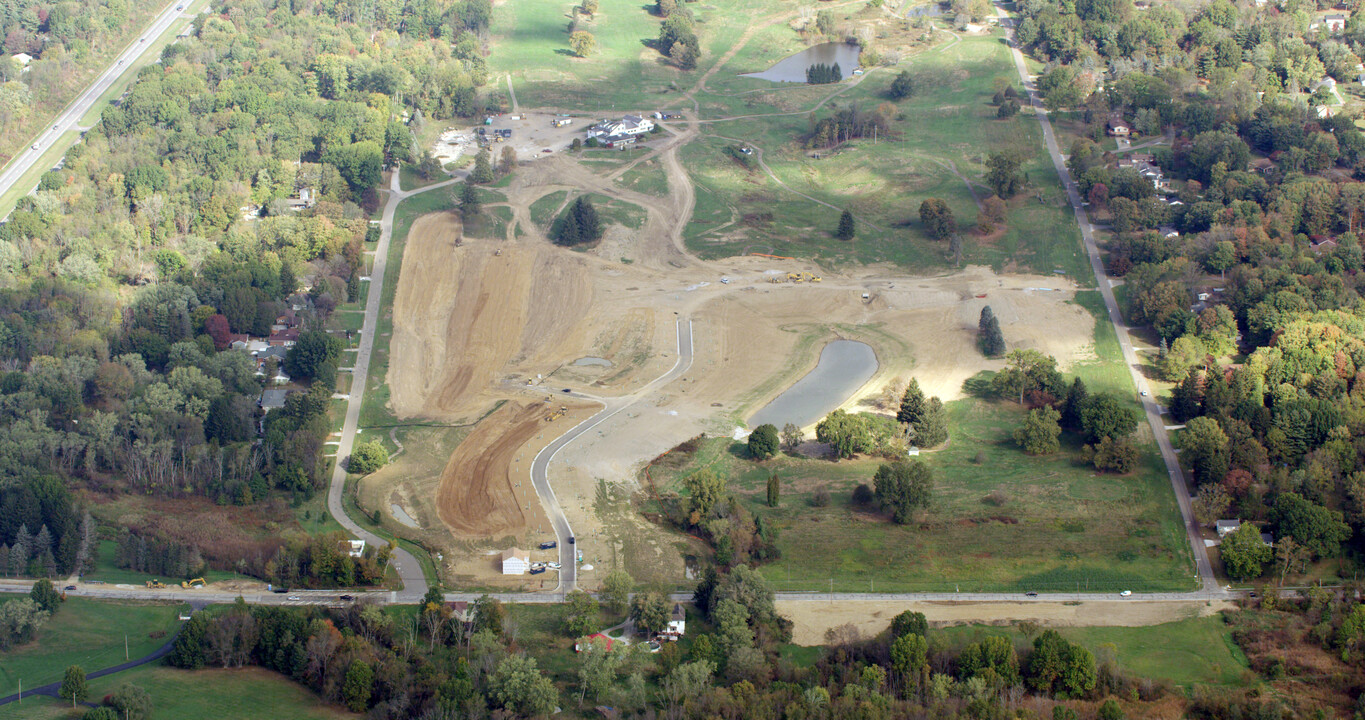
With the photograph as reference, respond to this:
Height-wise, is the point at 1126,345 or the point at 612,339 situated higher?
the point at 612,339

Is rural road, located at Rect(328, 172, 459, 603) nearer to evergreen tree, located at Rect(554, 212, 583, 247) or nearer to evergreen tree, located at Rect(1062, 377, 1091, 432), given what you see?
evergreen tree, located at Rect(554, 212, 583, 247)

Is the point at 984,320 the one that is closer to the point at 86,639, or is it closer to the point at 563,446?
the point at 563,446

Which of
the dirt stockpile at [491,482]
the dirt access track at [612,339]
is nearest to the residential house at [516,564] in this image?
Result: the dirt access track at [612,339]

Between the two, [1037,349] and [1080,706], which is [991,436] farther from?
[1080,706]

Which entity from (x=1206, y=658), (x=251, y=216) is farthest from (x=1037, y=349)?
(x=251, y=216)

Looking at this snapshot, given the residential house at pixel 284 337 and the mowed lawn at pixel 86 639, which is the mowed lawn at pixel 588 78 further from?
the mowed lawn at pixel 86 639

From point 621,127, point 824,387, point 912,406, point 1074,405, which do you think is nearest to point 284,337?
point 824,387

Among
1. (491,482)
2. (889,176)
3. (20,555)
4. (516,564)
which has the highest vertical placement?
(889,176)
